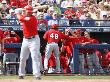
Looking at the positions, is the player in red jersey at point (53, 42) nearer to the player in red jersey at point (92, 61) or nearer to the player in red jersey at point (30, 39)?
the player in red jersey at point (92, 61)

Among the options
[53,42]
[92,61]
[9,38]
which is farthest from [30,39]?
[92,61]

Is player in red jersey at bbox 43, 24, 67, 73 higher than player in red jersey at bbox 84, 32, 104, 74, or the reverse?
player in red jersey at bbox 43, 24, 67, 73

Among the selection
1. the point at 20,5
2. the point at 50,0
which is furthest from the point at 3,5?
the point at 50,0

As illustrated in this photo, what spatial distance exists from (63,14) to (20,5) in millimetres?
2091

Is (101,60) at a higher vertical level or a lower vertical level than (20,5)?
lower

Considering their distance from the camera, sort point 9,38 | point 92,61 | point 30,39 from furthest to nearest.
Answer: point 9,38 → point 92,61 → point 30,39

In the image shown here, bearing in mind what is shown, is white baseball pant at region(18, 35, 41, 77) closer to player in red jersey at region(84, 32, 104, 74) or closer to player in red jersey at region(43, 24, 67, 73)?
player in red jersey at region(43, 24, 67, 73)

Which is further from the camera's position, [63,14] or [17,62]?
[63,14]

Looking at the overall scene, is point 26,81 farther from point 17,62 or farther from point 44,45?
point 44,45

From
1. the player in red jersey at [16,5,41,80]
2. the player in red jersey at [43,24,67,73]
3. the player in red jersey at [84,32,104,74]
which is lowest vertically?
the player in red jersey at [84,32,104,74]

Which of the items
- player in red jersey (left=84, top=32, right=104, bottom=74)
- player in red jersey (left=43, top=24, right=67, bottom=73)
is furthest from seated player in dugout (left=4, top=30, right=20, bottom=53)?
player in red jersey (left=84, top=32, right=104, bottom=74)

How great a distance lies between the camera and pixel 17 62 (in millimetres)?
16688

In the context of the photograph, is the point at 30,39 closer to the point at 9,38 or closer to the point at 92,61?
the point at 9,38

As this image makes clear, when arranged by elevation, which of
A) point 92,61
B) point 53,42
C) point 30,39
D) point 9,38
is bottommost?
point 92,61
